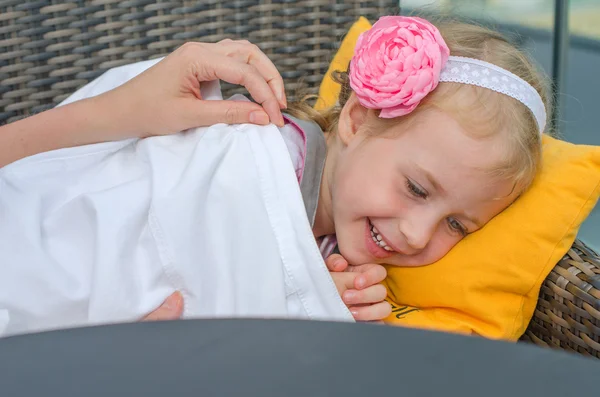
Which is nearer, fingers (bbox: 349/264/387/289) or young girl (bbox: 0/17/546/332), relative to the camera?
young girl (bbox: 0/17/546/332)

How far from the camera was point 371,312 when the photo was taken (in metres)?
1.35

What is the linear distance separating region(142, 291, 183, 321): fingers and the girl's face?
339mm

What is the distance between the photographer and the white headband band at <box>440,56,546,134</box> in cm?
137

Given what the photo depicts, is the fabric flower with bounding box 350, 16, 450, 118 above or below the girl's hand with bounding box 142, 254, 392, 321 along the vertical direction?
above

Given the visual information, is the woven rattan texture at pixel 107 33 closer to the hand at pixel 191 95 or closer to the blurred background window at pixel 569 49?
the hand at pixel 191 95

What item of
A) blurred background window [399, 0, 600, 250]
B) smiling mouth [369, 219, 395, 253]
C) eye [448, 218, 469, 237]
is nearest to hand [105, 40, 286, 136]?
smiling mouth [369, 219, 395, 253]

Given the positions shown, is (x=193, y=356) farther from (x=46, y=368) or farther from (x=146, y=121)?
(x=146, y=121)

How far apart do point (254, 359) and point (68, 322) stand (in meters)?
0.94

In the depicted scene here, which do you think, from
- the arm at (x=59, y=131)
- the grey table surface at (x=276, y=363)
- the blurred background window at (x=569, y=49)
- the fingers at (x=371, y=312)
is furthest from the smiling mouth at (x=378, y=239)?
the blurred background window at (x=569, y=49)

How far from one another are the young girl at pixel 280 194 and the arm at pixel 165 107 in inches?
1.2

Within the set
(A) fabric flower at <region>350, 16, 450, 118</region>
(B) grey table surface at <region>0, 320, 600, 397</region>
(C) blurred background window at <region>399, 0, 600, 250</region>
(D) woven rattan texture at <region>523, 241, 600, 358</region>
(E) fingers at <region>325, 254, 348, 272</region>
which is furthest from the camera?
(C) blurred background window at <region>399, 0, 600, 250</region>

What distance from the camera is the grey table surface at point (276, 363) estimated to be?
382 millimetres

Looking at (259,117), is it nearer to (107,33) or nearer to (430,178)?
(430,178)

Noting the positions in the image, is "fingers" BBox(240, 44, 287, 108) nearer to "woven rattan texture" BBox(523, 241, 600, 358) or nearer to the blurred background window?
"woven rattan texture" BBox(523, 241, 600, 358)
